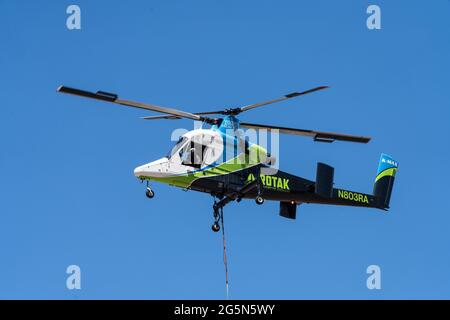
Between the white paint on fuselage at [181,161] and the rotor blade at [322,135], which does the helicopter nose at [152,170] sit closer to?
the white paint on fuselage at [181,161]

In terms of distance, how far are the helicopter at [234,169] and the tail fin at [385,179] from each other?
2.34m

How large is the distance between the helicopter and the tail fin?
92.2 inches

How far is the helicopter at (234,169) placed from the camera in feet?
132

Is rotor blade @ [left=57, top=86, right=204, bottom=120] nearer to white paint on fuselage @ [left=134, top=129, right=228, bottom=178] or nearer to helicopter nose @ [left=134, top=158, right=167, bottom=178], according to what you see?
white paint on fuselage @ [left=134, top=129, right=228, bottom=178]

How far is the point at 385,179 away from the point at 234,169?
32.4 feet

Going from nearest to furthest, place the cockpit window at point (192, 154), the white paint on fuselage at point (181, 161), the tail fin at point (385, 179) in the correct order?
the white paint on fuselage at point (181, 161)
the cockpit window at point (192, 154)
the tail fin at point (385, 179)

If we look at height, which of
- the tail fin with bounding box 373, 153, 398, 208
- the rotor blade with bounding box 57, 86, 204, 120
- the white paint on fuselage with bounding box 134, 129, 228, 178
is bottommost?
the tail fin with bounding box 373, 153, 398, 208

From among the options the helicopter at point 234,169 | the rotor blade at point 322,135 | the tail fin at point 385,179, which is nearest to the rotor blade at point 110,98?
the helicopter at point 234,169

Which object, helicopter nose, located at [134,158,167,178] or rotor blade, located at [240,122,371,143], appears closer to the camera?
helicopter nose, located at [134,158,167,178]

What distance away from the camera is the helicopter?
40.1m

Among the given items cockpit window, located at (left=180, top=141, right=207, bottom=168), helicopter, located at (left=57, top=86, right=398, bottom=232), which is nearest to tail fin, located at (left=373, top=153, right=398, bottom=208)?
helicopter, located at (left=57, top=86, right=398, bottom=232)
